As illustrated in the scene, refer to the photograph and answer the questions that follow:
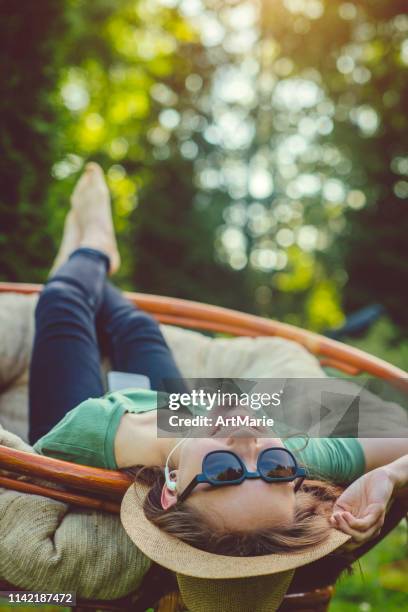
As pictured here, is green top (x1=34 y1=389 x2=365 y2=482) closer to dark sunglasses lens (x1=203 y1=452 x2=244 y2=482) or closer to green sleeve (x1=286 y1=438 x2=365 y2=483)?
green sleeve (x1=286 y1=438 x2=365 y2=483)

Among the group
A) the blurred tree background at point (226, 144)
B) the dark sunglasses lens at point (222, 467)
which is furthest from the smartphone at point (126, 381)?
the blurred tree background at point (226, 144)

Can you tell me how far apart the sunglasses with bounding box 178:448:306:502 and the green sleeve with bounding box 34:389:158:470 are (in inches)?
11.3

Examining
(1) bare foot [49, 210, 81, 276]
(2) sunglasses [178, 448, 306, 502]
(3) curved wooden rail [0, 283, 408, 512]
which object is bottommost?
(3) curved wooden rail [0, 283, 408, 512]

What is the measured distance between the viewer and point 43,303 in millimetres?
2102

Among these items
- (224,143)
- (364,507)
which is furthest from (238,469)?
(224,143)

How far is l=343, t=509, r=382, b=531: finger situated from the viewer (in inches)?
46.5

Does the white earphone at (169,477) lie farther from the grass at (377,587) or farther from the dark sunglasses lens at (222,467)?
the grass at (377,587)

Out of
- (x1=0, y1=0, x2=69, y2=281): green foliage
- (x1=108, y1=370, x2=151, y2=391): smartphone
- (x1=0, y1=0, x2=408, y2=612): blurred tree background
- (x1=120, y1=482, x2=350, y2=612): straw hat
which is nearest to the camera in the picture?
(x1=120, y1=482, x2=350, y2=612): straw hat

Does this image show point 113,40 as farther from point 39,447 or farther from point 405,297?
point 39,447

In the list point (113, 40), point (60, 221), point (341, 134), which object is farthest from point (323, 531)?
point (113, 40)

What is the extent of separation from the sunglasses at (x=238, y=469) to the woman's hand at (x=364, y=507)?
0.39 ft

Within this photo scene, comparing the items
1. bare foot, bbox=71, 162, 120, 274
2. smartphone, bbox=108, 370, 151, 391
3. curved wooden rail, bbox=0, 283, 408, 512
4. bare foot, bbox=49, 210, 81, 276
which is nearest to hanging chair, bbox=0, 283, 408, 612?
curved wooden rail, bbox=0, 283, 408, 512

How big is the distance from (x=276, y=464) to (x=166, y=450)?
319mm

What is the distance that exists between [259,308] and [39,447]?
304 inches
